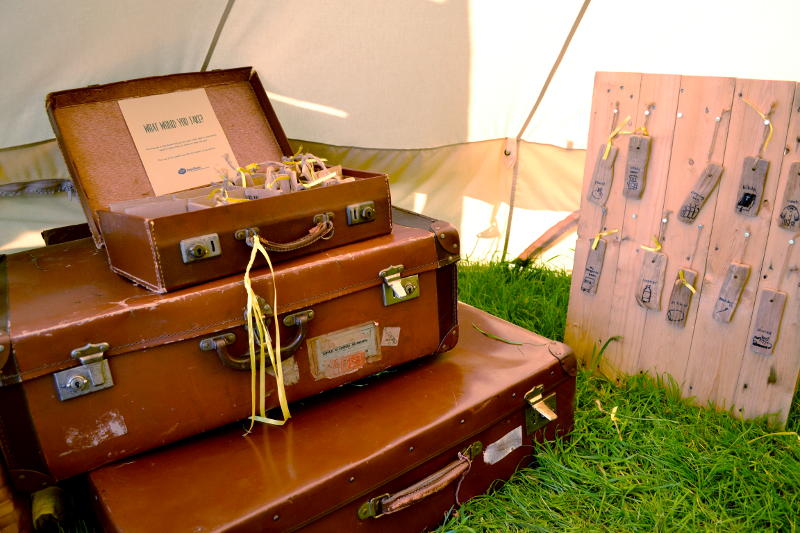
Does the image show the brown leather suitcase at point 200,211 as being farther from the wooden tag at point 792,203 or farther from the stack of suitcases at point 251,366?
the wooden tag at point 792,203

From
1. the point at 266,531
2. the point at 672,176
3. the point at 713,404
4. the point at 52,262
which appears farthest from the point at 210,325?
the point at 713,404

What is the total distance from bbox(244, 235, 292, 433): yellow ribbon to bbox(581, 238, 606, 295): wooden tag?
46.3 inches

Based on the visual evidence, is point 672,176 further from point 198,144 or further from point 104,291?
point 104,291

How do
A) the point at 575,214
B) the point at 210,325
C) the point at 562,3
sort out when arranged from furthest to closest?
1. the point at 575,214
2. the point at 562,3
3. the point at 210,325

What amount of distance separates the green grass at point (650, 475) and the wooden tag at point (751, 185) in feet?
2.02

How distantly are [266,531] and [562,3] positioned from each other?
205 centimetres

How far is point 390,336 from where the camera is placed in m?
1.53

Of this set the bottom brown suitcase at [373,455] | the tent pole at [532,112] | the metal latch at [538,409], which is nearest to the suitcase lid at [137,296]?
the bottom brown suitcase at [373,455]

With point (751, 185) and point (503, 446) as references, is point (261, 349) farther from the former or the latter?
point (751, 185)

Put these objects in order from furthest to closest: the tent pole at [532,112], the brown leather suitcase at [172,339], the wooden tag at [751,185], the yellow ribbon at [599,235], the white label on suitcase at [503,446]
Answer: the tent pole at [532,112], the yellow ribbon at [599,235], the wooden tag at [751,185], the white label on suitcase at [503,446], the brown leather suitcase at [172,339]

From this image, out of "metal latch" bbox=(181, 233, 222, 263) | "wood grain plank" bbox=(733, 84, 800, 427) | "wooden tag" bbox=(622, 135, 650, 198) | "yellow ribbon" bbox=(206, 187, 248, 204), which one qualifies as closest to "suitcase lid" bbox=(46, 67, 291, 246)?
"yellow ribbon" bbox=(206, 187, 248, 204)

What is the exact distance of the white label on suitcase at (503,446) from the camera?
1516mm

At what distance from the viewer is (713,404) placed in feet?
6.06

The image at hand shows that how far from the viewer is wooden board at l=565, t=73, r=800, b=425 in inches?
64.3
